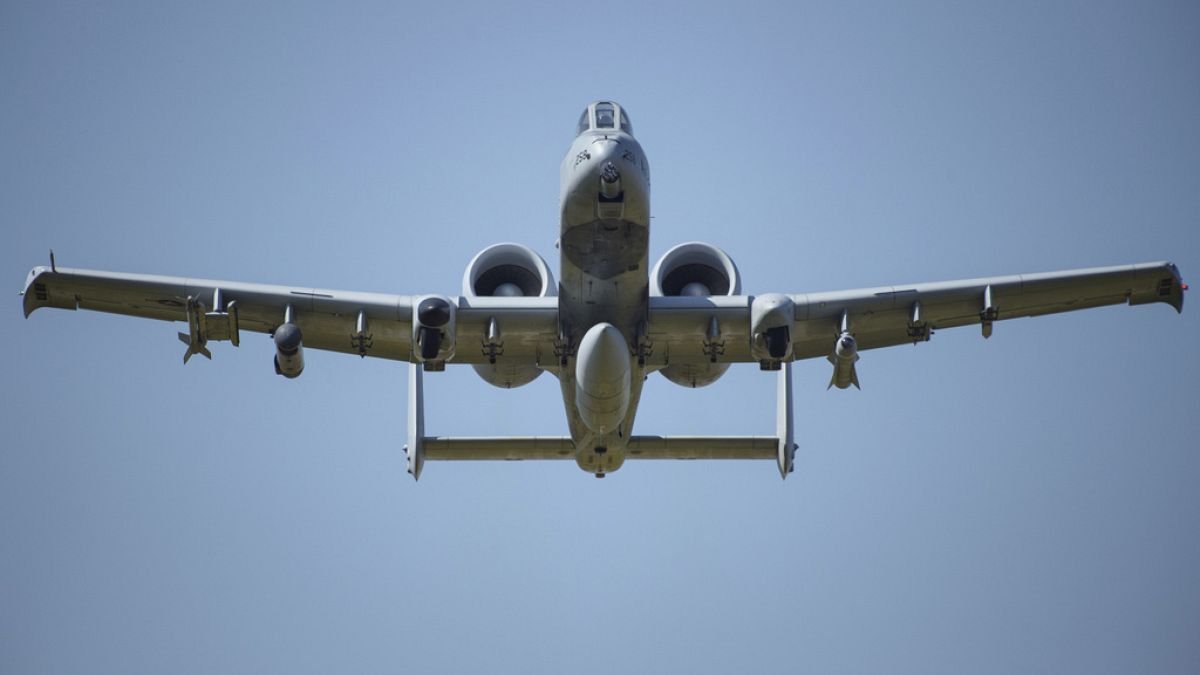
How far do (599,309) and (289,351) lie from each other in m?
5.70

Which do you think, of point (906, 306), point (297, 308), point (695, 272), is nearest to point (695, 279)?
point (695, 272)

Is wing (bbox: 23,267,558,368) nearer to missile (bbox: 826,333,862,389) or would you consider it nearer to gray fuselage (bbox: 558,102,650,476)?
gray fuselage (bbox: 558,102,650,476)

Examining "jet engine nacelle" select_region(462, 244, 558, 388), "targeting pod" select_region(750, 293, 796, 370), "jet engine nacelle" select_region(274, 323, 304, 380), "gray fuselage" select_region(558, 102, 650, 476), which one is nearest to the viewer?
"gray fuselage" select_region(558, 102, 650, 476)

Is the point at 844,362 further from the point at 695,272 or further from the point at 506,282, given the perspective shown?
the point at 506,282

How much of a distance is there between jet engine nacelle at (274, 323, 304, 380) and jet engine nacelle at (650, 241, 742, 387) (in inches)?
279

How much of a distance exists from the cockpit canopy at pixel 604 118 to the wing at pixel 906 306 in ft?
11.6

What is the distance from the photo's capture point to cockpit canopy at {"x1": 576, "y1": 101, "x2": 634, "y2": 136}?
983 inches

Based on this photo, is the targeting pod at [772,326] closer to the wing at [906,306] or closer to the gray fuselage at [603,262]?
the wing at [906,306]

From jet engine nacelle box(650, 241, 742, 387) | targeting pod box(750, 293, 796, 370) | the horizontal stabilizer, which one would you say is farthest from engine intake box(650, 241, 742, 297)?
the horizontal stabilizer

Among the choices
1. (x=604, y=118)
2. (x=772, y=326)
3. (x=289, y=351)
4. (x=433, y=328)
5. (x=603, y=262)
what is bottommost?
(x=289, y=351)

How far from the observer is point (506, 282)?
28000 millimetres

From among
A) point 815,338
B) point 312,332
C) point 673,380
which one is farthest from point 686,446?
point 312,332

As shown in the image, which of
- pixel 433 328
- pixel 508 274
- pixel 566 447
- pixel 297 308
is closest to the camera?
pixel 433 328

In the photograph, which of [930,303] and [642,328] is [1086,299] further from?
[642,328]
